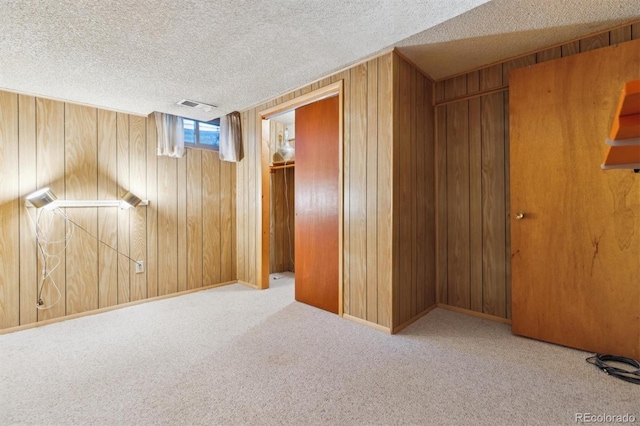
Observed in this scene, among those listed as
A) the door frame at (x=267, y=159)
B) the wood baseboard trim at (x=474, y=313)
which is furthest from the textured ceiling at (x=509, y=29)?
the wood baseboard trim at (x=474, y=313)

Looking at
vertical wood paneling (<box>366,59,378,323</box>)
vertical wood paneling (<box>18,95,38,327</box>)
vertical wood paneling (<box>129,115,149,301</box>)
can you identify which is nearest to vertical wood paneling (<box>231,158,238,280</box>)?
vertical wood paneling (<box>129,115,149,301</box>)

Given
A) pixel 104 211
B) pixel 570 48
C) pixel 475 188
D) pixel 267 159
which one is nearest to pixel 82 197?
pixel 104 211

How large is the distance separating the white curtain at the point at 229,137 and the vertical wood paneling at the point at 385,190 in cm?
217

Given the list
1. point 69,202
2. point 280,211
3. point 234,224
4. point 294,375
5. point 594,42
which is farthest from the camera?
point 280,211

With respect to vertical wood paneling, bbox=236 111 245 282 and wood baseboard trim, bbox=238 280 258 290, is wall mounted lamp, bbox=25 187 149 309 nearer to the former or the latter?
vertical wood paneling, bbox=236 111 245 282

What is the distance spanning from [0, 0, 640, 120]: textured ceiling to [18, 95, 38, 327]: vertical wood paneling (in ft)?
0.75

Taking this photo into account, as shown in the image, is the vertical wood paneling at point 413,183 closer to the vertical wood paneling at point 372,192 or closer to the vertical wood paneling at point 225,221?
the vertical wood paneling at point 372,192

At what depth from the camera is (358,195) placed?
2.67 meters

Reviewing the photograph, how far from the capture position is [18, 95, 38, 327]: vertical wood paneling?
8.95ft

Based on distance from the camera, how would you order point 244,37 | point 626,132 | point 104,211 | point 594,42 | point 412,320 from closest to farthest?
point 626,132 < point 244,37 < point 594,42 < point 412,320 < point 104,211

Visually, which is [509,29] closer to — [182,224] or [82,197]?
[182,224]

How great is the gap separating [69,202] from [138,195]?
0.62 m

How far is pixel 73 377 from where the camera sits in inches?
73.0

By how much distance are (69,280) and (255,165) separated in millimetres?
2278
